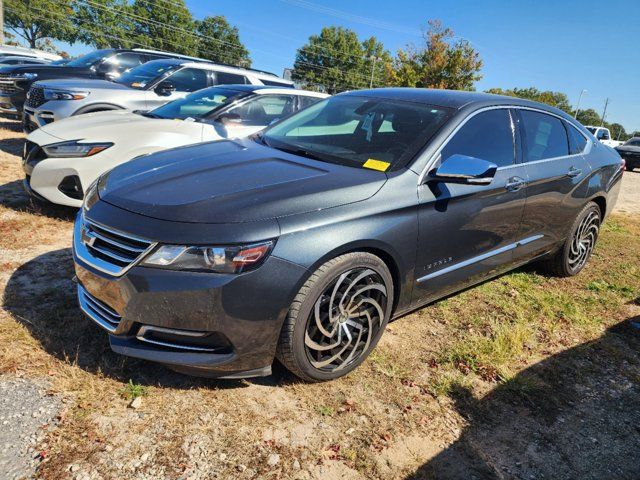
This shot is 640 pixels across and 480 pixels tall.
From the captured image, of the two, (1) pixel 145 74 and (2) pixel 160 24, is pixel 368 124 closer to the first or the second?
(1) pixel 145 74

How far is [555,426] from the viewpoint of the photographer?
254cm

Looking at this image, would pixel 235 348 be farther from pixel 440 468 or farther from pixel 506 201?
pixel 506 201

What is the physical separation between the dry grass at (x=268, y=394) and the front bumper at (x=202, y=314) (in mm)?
243

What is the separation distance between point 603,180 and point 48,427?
16.3ft

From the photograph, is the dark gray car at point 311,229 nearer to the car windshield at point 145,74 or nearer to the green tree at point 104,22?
the car windshield at point 145,74

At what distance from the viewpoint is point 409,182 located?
109 inches

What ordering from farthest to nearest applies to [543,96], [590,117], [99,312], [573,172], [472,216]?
[590,117] → [543,96] → [573,172] → [472,216] → [99,312]

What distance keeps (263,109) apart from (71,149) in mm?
2311

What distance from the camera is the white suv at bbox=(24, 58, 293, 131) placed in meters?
7.16

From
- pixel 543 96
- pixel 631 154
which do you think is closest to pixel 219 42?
pixel 543 96

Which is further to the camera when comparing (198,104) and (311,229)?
(198,104)

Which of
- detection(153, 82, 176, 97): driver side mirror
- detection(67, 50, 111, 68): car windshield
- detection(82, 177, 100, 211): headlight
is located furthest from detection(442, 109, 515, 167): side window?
detection(67, 50, 111, 68): car windshield

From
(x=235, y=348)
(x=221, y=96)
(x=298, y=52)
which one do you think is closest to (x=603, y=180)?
(x=235, y=348)

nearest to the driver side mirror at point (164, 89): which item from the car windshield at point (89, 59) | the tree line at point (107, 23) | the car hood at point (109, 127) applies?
the car hood at point (109, 127)
